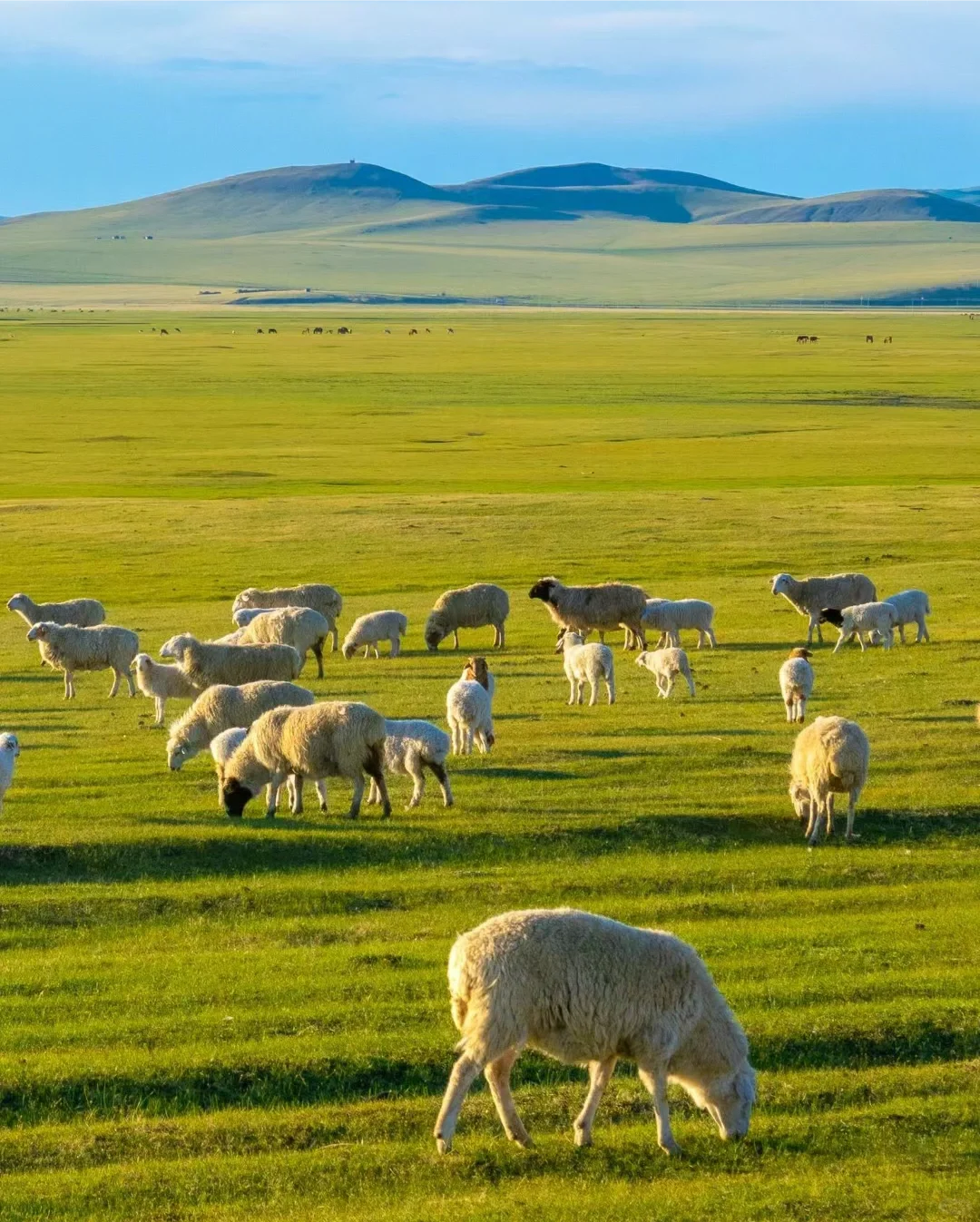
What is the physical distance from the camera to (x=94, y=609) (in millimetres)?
32562

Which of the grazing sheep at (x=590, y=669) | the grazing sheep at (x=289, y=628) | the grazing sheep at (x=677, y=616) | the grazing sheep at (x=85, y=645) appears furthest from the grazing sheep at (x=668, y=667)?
the grazing sheep at (x=85, y=645)

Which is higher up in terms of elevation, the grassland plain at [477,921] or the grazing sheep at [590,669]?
the grazing sheep at [590,669]

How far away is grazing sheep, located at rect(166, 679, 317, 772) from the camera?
19766 millimetres

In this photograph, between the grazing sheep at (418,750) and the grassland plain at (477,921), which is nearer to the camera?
the grassland plain at (477,921)

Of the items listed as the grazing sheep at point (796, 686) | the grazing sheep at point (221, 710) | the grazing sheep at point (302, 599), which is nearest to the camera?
the grazing sheep at point (221, 710)

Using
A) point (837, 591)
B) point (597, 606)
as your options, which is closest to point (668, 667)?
point (597, 606)

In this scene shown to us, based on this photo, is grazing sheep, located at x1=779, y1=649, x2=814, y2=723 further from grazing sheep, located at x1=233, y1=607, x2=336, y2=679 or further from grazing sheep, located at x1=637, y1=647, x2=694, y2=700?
grazing sheep, located at x1=233, y1=607, x2=336, y2=679

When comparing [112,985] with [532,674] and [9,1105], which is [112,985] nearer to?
[9,1105]

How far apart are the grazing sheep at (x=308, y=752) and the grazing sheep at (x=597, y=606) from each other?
42.8 feet

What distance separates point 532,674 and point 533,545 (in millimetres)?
17322

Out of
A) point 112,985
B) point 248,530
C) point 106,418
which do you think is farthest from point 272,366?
point 112,985

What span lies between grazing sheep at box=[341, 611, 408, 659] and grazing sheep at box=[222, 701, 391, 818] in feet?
42.7

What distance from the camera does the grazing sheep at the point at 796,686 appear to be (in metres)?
22.6

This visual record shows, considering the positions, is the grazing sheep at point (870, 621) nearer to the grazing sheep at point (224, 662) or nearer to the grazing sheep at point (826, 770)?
the grazing sheep at point (224, 662)
